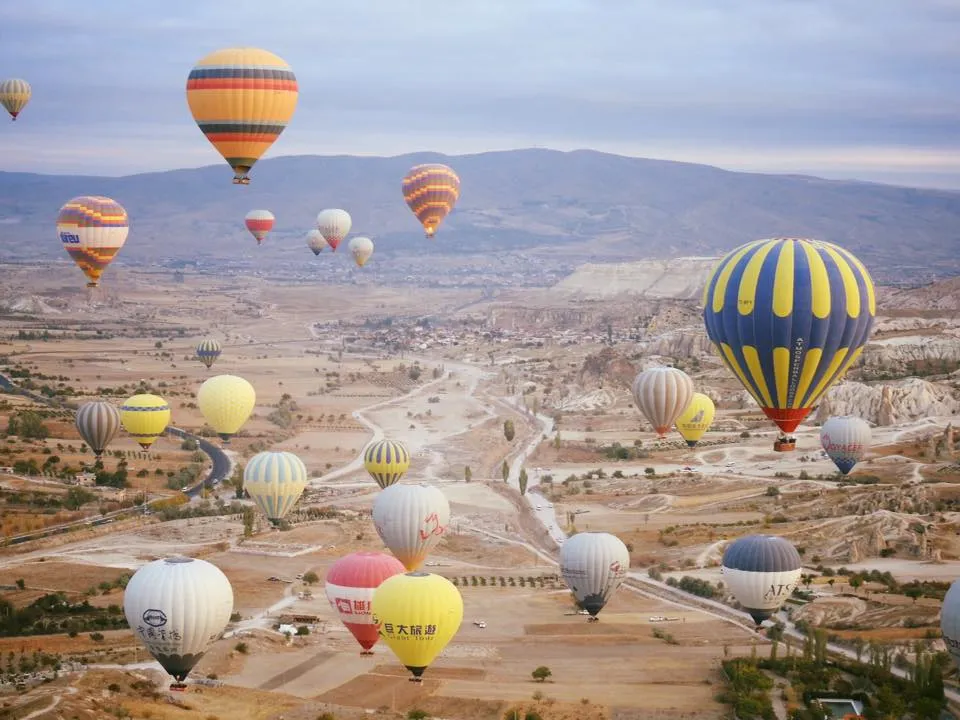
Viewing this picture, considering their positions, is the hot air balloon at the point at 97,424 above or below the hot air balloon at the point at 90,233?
below

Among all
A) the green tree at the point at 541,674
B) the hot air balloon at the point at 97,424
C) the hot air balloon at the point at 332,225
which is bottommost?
the green tree at the point at 541,674

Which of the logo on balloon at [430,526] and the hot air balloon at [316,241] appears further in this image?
the hot air balloon at [316,241]

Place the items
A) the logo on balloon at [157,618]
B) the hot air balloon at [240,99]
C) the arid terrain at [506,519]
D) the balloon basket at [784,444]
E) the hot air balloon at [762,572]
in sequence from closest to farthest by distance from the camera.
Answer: the logo on balloon at [157,618], the arid terrain at [506,519], the balloon basket at [784,444], the hot air balloon at [762,572], the hot air balloon at [240,99]

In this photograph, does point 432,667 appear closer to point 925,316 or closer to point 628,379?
point 628,379

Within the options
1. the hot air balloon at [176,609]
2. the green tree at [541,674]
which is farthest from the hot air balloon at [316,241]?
the hot air balloon at [176,609]

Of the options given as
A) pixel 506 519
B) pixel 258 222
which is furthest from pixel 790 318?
pixel 258 222

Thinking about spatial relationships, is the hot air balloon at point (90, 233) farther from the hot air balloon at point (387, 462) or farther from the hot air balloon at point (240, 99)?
the hot air balloon at point (240, 99)
